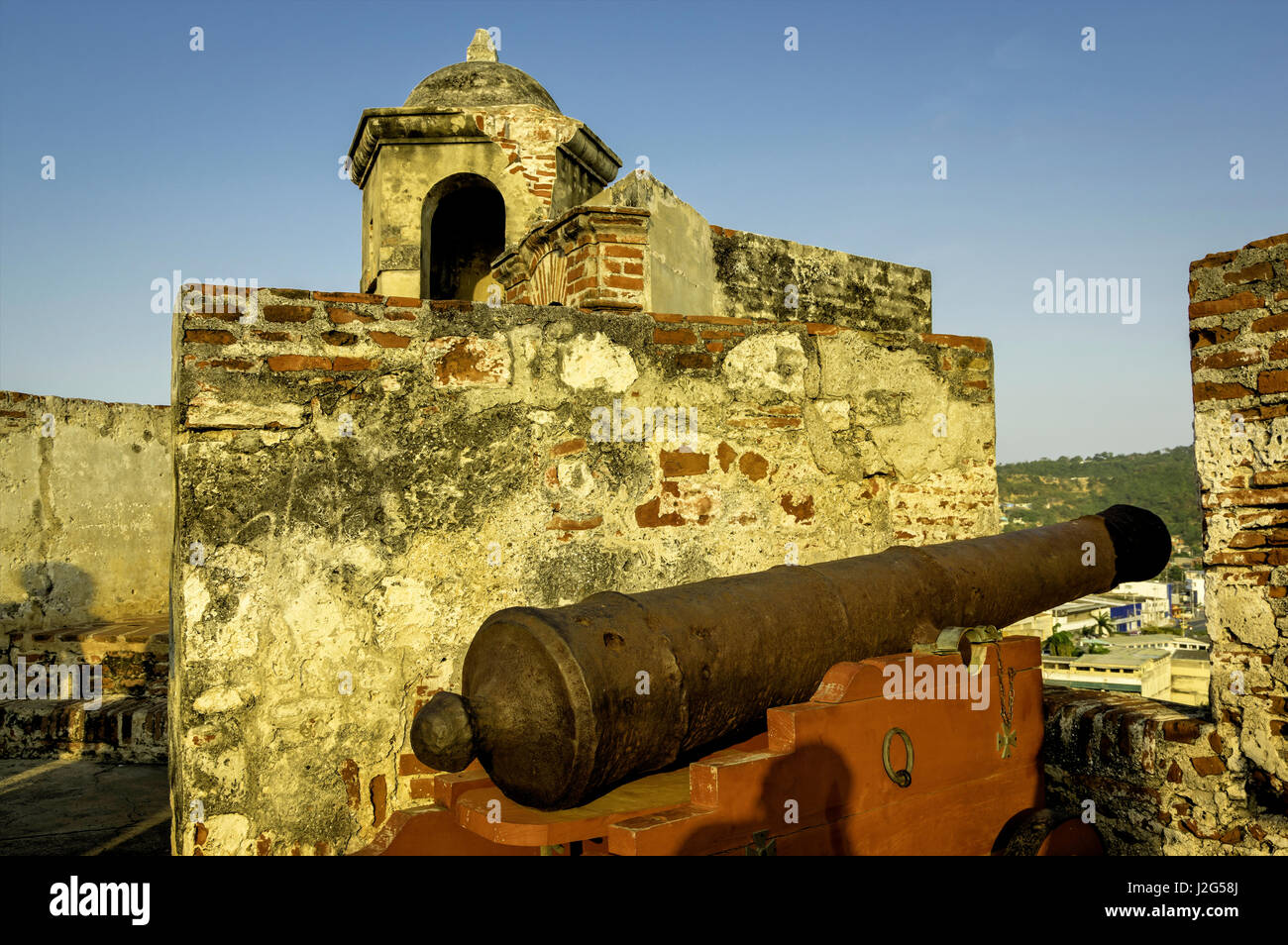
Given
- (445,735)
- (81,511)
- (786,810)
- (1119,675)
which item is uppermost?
(81,511)

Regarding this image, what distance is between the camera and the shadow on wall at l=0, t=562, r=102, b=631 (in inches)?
273

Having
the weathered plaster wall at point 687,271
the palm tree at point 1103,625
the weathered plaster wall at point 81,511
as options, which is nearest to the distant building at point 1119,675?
the weathered plaster wall at point 687,271

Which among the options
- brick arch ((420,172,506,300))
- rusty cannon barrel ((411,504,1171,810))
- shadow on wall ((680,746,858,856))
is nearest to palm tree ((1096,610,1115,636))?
brick arch ((420,172,506,300))

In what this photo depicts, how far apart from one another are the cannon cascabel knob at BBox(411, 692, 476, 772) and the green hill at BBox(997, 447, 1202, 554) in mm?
65573

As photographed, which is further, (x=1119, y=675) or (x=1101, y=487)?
(x=1101, y=487)

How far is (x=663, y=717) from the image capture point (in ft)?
7.92

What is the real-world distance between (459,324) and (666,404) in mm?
869

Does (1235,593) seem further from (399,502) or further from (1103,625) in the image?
(1103,625)

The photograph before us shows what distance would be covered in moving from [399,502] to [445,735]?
4.13ft

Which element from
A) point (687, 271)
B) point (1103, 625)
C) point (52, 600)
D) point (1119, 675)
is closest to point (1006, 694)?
point (687, 271)

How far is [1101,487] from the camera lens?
88938 millimetres

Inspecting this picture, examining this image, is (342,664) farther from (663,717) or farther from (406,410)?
(663,717)

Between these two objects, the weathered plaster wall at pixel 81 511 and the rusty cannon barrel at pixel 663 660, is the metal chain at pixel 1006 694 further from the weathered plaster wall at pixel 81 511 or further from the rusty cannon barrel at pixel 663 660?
the weathered plaster wall at pixel 81 511
